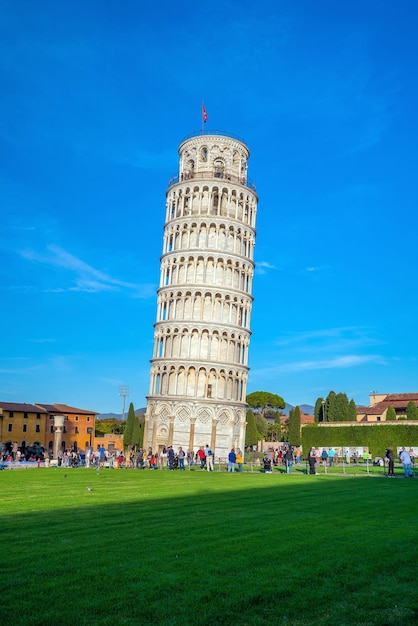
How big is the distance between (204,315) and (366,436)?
80.1 ft

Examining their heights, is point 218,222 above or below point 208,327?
above

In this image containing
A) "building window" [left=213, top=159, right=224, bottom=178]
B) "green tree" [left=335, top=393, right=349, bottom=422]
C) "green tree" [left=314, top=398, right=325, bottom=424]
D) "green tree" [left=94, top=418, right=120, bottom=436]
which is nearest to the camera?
"building window" [left=213, top=159, right=224, bottom=178]

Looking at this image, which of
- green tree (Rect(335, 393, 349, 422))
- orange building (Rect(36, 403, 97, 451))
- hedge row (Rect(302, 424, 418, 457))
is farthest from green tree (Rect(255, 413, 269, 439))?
hedge row (Rect(302, 424, 418, 457))

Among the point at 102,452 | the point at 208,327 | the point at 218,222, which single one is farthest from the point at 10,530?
the point at 218,222

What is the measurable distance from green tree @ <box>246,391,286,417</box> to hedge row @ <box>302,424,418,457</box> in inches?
2446

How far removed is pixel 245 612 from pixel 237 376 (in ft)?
218

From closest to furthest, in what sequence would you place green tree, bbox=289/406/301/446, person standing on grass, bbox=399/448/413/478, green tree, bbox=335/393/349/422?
person standing on grass, bbox=399/448/413/478
green tree, bbox=335/393/349/422
green tree, bbox=289/406/301/446

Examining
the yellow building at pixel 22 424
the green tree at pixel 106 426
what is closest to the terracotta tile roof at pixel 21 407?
the yellow building at pixel 22 424

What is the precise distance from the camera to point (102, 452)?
4222cm

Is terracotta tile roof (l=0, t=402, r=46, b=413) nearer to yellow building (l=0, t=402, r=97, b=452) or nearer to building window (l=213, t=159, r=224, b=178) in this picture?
yellow building (l=0, t=402, r=97, b=452)

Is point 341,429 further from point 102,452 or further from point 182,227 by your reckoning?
point 102,452

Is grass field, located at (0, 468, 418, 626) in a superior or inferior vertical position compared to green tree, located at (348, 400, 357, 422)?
inferior

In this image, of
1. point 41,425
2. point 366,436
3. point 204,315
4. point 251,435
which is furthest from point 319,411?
point 41,425

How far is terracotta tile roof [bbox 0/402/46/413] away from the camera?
98.6 metres
